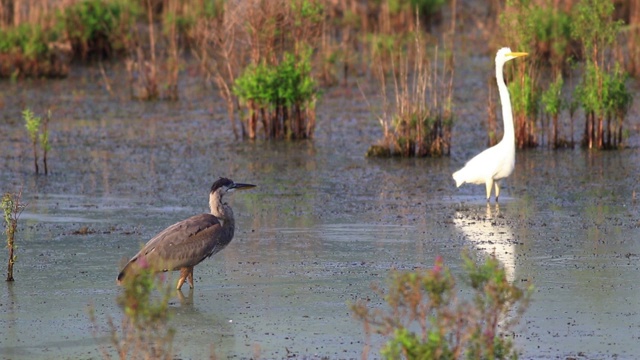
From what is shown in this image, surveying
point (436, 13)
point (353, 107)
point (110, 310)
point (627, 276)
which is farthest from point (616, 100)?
point (436, 13)

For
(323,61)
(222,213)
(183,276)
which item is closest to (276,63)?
(323,61)

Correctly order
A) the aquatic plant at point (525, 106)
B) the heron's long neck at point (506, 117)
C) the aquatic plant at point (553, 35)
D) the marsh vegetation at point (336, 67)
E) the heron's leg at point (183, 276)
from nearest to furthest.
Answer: the heron's leg at point (183, 276)
the heron's long neck at point (506, 117)
the marsh vegetation at point (336, 67)
the aquatic plant at point (525, 106)
the aquatic plant at point (553, 35)

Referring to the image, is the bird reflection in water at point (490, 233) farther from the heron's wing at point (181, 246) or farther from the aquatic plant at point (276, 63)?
the aquatic plant at point (276, 63)

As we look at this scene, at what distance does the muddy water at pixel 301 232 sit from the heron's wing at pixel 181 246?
230 millimetres

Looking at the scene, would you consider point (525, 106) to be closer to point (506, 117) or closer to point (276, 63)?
point (506, 117)

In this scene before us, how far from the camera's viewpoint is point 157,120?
1733 cm

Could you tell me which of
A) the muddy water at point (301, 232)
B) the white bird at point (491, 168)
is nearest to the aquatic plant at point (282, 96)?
the muddy water at point (301, 232)

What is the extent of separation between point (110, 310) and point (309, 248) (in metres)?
2.22

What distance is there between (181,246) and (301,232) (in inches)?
88.8

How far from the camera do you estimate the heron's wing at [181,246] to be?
7559mm

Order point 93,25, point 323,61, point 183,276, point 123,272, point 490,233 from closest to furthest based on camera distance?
point 123,272, point 183,276, point 490,233, point 323,61, point 93,25

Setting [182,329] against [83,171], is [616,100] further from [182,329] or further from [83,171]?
[182,329]

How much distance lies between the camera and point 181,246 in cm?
758

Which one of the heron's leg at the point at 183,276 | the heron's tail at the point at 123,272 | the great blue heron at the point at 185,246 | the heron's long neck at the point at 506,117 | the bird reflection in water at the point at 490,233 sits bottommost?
the bird reflection in water at the point at 490,233
